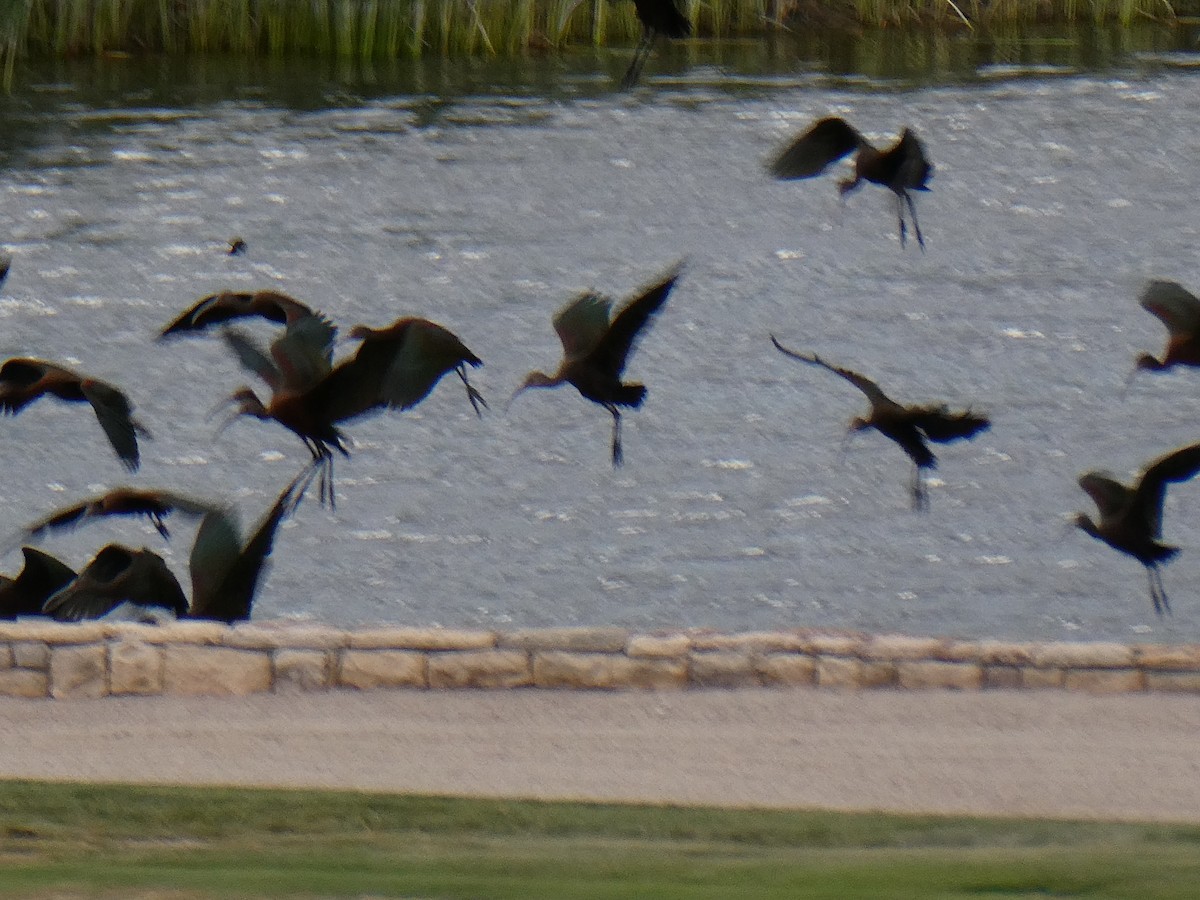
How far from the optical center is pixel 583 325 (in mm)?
6930

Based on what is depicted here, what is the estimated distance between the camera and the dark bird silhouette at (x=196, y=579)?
693 centimetres

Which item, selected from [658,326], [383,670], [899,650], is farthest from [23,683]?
[658,326]

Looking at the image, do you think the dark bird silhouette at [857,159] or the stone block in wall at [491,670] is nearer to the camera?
the stone block in wall at [491,670]

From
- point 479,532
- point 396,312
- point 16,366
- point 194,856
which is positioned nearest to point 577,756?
point 194,856

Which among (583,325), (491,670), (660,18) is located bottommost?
(491,670)

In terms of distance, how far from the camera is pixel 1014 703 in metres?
6.34

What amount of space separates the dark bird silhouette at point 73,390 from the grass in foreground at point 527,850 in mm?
2320

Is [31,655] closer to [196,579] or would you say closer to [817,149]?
[196,579]

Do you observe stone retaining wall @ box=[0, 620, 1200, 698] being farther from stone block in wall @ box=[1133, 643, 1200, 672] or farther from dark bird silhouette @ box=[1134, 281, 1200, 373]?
dark bird silhouette @ box=[1134, 281, 1200, 373]

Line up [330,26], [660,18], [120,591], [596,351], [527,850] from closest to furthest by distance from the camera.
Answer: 1. [527,850]
2. [660,18]
3. [596,351]
4. [120,591]
5. [330,26]

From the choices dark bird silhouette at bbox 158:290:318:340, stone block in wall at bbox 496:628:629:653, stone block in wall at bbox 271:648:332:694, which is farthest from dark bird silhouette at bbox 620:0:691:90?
stone block in wall at bbox 271:648:332:694

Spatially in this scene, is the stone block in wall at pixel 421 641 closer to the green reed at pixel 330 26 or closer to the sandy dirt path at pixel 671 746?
the sandy dirt path at pixel 671 746

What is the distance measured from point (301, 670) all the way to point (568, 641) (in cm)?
76

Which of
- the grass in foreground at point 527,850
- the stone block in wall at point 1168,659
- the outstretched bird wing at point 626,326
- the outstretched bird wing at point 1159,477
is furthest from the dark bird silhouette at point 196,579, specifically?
the outstretched bird wing at point 1159,477
